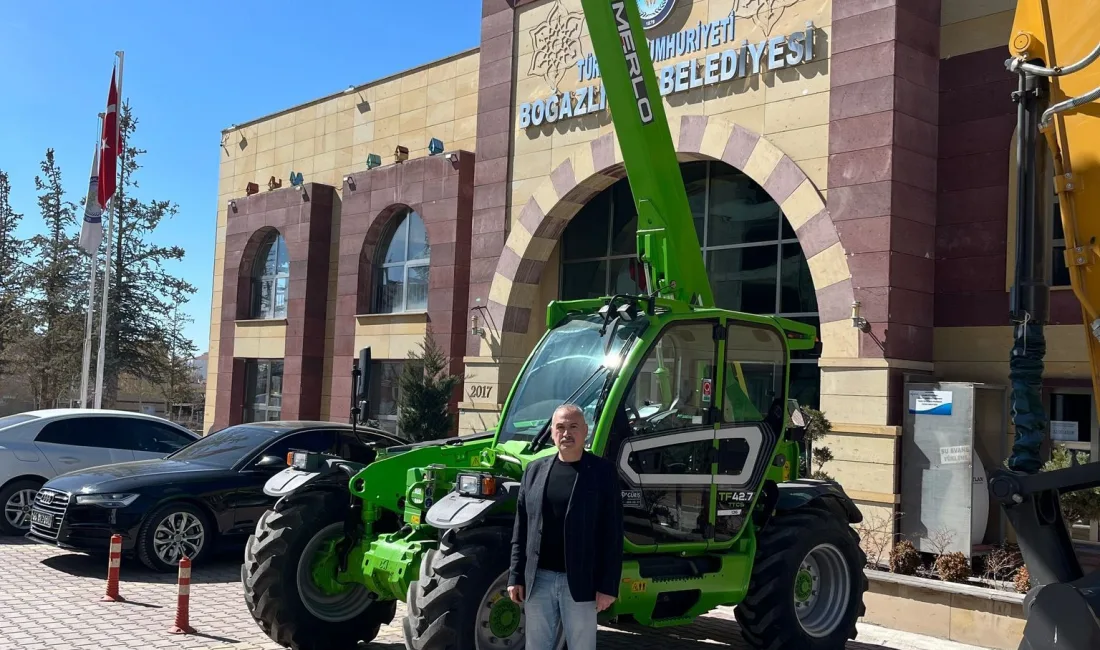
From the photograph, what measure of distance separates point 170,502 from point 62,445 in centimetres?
320

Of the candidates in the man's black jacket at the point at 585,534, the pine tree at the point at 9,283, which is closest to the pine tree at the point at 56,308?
the pine tree at the point at 9,283

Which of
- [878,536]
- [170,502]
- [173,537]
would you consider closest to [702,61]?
[878,536]

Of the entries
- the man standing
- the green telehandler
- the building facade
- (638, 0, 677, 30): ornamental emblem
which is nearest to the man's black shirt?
the man standing

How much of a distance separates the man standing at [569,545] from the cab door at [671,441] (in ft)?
4.96

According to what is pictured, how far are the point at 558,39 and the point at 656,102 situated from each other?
857 cm

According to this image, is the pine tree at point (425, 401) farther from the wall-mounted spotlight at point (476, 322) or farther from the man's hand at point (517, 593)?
the man's hand at point (517, 593)

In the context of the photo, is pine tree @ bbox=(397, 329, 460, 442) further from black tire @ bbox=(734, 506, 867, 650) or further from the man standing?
the man standing

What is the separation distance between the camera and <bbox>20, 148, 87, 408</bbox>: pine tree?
34.5 m

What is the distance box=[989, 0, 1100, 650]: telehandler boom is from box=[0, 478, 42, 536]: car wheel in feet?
37.0

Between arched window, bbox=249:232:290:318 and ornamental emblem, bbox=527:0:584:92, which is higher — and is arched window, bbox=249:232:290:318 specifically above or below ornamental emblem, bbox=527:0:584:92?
below

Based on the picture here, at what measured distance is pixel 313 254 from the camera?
22641mm

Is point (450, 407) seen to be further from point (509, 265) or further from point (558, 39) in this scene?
point (558, 39)

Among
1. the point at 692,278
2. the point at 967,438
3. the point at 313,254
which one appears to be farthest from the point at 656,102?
the point at 313,254

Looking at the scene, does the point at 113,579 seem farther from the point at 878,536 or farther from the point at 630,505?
the point at 878,536
